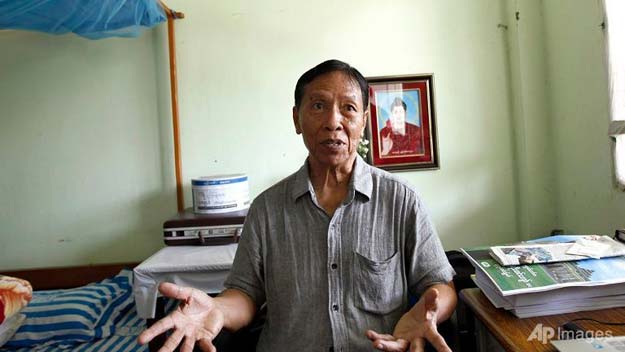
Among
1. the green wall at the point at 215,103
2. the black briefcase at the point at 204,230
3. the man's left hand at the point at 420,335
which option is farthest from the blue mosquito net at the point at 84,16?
the man's left hand at the point at 420,335

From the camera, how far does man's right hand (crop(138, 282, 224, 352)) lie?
708 millimetres

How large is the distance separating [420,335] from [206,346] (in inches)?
17.7

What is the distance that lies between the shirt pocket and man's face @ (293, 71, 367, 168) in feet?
0.91

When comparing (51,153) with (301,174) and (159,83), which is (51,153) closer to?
(159,83)

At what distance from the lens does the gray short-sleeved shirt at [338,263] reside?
879 mm

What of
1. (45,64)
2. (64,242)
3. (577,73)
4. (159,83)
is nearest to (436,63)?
(577,73)

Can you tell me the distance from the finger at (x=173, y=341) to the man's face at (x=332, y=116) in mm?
532

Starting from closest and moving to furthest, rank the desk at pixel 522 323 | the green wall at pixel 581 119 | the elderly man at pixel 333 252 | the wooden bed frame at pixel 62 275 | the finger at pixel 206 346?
the desk at pixel 522 323
the finger at pixel 206 346
the elderly man at pixel 333 252
the green wall at pixel 581 119
the wooden bed frame at pixel 62 275

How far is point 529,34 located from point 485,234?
3.59 ft

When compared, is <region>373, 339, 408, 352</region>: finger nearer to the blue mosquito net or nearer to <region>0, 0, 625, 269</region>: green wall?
<region>0, 0, 625, 269</region>: green wall

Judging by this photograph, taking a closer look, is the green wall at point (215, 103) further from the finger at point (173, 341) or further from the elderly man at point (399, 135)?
the finger at point (173, 341)

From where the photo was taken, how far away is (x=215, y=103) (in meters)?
1.94

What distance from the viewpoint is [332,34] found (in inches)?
76.2

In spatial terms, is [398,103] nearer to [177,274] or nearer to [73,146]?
[177,274]
